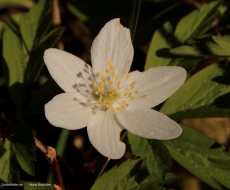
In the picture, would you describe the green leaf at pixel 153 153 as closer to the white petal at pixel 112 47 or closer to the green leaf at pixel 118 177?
the green leaf at pixel 118 177

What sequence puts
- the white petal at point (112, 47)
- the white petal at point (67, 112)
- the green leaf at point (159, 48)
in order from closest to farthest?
the white petal at point (67, 112) → the white petal at point (112, 47) → the green leaf at point (159, 48)

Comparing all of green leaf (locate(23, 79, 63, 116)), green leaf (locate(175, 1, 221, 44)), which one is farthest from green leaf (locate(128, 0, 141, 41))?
green leaf (locate(23, 79, 63, 116))

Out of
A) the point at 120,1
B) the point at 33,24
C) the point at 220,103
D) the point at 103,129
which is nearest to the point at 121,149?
the point at 103,129

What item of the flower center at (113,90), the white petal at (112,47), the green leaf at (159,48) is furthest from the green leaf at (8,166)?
the green leaf at (159,48)

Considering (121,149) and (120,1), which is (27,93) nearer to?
(121,149)

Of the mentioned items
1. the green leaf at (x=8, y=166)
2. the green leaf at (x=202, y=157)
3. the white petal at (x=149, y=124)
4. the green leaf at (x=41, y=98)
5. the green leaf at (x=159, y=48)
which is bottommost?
the green leaf at (x=8, y=166)

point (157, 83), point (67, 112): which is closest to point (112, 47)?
point (157, 83)
